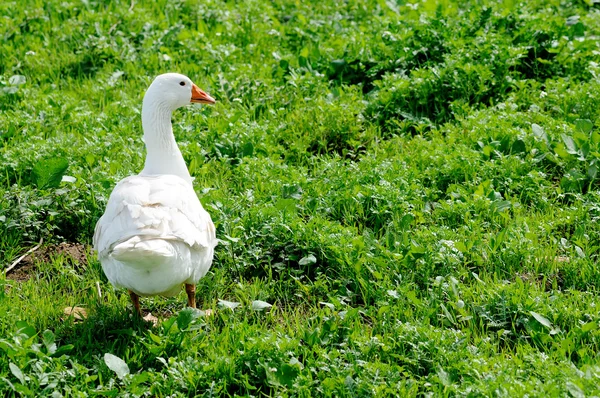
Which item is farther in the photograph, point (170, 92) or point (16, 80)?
point (16, 80)

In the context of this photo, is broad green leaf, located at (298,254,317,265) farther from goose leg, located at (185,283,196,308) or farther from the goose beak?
the goose beak

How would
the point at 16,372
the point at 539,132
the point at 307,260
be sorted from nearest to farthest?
the point at 16,372 < the point at 307,260 < the point at 539,132

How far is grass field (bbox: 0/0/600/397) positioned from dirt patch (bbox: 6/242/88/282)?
0.02 m

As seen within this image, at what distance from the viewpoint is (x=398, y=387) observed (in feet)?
14.0

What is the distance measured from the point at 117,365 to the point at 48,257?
1.60m

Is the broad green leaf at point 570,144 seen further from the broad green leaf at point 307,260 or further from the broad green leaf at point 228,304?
the broad green leaf at point 228,304

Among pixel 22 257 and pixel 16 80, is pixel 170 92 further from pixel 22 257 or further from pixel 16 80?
pixel 16 80

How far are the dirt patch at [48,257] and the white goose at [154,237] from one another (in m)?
0.76

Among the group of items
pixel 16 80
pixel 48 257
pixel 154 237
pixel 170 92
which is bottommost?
pixel 48 257

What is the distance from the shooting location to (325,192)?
6219mm

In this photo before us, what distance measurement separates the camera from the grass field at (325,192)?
4.52m

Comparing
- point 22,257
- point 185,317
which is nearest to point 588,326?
point 185,317

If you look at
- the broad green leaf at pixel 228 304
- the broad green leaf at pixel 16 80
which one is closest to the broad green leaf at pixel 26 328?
the broad green leaf at pixel 228 304

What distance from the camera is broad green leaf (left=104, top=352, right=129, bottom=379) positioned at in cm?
444
